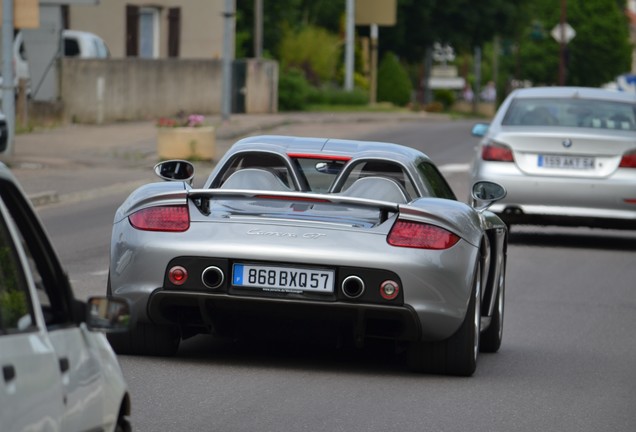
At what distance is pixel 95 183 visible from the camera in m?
24.5

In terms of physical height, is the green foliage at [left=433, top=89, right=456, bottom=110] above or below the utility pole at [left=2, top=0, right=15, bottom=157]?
below

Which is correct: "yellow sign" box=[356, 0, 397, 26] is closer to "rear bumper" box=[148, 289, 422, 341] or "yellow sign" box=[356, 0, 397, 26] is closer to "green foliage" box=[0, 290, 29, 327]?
"rear bumper" box=[148, 289, 422, 341]

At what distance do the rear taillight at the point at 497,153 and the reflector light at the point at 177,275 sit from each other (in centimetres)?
922

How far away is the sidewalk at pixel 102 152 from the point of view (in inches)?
936

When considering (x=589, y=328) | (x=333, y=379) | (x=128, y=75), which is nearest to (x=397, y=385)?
(x=333, y=379)

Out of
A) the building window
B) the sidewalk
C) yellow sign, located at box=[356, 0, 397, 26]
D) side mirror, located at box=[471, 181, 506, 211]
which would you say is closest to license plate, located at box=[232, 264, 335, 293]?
side mirror, located at box=[471, 181, 506, 211]

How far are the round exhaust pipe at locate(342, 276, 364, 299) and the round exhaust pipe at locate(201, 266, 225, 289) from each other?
590mm

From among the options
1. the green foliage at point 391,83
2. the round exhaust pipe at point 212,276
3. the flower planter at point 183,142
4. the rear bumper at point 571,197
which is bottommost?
the green foliage at point 391,83

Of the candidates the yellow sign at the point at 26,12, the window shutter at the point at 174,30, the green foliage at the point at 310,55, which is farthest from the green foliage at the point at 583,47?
the yellow sign at the point at 26,12

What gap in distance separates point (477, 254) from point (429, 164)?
133 cm

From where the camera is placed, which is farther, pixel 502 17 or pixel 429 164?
pixel 502 17

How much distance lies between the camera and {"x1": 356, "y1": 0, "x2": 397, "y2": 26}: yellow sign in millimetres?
75750

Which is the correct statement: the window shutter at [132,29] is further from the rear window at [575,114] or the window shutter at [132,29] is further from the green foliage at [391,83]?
the rear window at [575,114]

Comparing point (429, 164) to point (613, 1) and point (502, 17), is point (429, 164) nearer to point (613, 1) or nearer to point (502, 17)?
point (502, 17)
